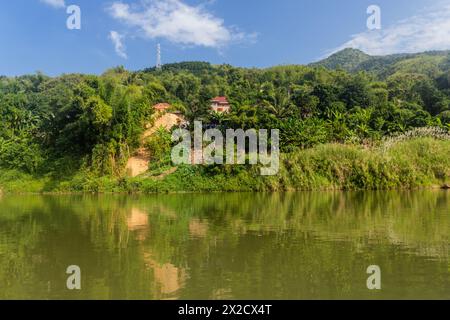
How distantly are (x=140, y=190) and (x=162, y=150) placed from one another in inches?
182

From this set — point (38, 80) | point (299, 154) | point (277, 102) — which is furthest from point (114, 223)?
point (38, 80)

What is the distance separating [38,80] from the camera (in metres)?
79.7

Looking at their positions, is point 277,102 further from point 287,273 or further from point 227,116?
point 287,273

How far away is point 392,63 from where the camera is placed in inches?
4547

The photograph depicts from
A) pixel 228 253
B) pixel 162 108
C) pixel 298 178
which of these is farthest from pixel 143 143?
pixel 228 253

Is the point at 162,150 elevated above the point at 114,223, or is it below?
above

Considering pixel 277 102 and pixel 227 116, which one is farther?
pixel 277 102

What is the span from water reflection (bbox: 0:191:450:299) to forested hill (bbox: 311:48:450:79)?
6741 cm

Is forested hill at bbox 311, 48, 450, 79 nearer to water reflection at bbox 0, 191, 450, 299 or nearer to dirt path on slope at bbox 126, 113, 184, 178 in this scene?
dirt path on slope at bbox 126, 113, 184, 178

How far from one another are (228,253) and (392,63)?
392 feet

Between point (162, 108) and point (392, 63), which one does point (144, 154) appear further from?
point (392, 63)
